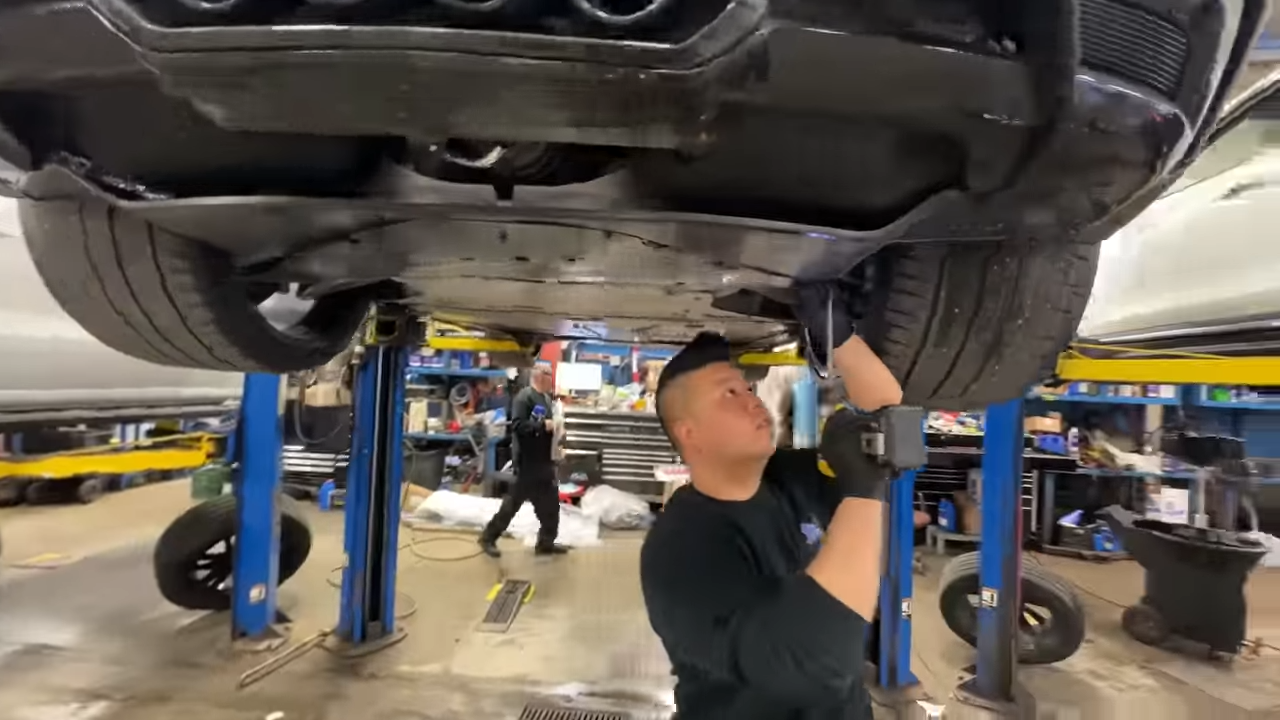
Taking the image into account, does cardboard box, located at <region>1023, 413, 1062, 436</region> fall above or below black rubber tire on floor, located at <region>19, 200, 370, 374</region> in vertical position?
below

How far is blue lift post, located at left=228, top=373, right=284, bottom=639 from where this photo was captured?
2900 millimetres

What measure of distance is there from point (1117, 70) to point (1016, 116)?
0.31ft

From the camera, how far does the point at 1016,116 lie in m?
0.62

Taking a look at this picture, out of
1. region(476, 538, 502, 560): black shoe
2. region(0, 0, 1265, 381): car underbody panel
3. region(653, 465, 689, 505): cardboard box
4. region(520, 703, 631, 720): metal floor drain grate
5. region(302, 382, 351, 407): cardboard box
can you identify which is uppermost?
region(0, 0, 1265, 381): car underbody panel

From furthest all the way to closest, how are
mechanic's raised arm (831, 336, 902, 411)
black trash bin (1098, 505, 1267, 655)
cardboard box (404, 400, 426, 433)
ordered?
1. cardboard box (404, 400, 426, 433)
2. black trash bin (1098, 505, 1267, 655)
3. mechanic's raised arm (831, 336, 902, 411)

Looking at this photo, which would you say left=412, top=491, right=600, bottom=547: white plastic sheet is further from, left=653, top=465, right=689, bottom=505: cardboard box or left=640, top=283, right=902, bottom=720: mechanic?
left=640, top=283, right=902, bottom=720: mechanic

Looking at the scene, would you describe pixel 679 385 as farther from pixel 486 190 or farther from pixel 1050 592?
pixel 1050 592

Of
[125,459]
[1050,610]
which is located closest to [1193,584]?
[1050,610]

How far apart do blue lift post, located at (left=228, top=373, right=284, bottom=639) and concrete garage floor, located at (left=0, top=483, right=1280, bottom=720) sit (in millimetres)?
152

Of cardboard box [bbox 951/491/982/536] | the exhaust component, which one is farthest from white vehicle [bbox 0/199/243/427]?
cardboard box [bbox 951/491/982/536]

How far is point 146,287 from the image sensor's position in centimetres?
91

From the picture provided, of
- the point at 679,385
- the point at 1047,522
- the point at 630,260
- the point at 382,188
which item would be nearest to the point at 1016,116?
the point at 630,260

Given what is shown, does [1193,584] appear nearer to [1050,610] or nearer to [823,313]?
[1050,610]

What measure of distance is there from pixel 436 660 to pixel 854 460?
230 centimetres
